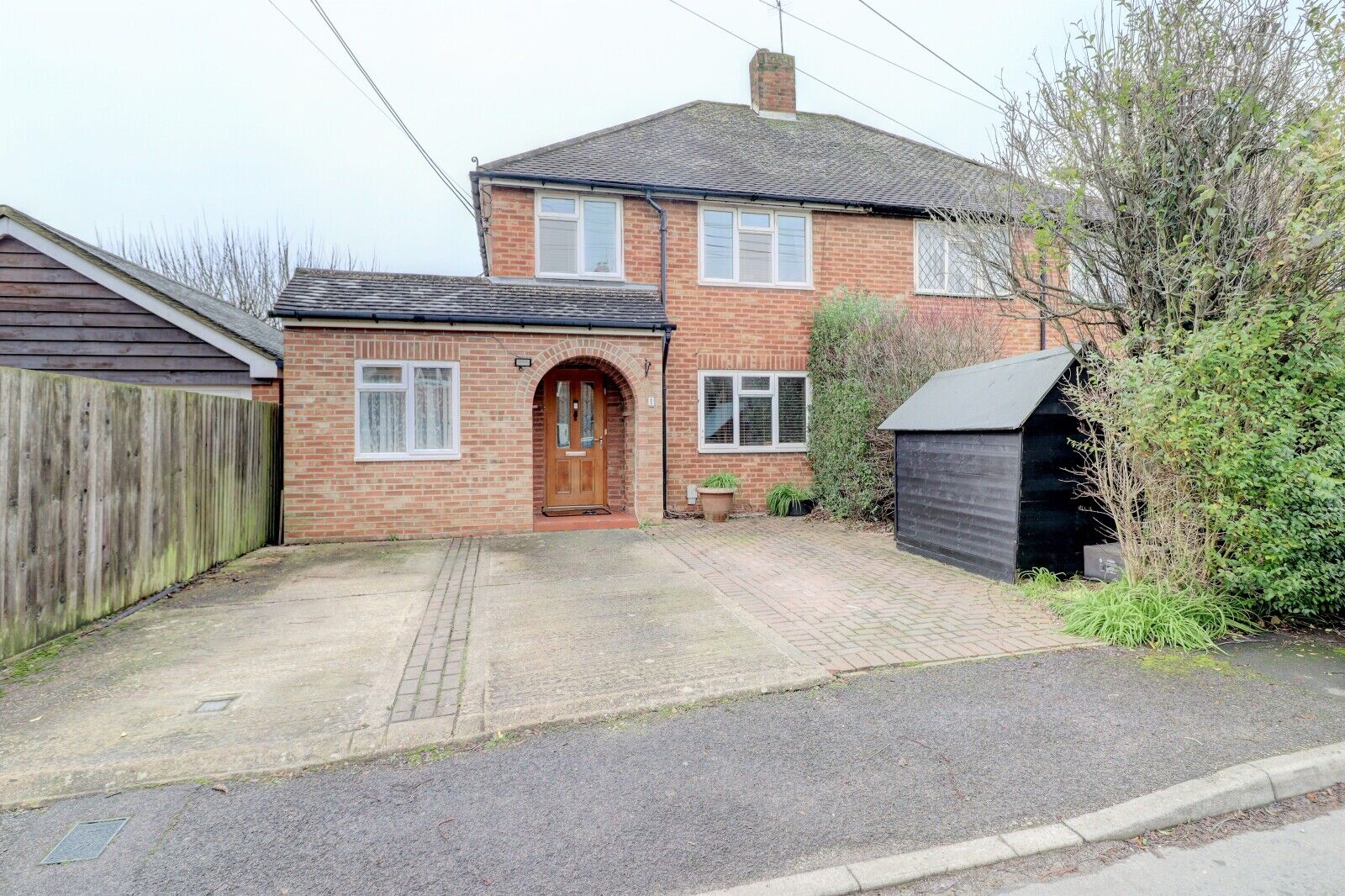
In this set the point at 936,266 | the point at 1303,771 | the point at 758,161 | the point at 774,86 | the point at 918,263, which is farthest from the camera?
the point at 774,86

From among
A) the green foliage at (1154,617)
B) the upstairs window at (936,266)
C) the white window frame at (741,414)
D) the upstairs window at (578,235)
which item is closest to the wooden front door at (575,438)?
the white window frame at (741,414)

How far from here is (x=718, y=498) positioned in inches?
421

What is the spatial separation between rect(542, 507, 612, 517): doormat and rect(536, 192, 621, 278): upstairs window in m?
3.88

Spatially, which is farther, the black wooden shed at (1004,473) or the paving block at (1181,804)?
the black wooden shed at (1004,473)

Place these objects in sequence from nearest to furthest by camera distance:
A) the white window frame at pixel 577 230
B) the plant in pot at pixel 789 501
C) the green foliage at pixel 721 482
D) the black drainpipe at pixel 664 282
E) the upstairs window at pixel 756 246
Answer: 1. the green foliage at pixel 721 482
2. the white window frame at pixel 577 230
3. the black drainpipe at pixel 664 282
4. the plant in pot at pixel 789 501
5. the upstairs window at pixel 756 246

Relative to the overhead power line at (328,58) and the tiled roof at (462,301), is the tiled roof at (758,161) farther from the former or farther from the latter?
the overhead power line at (328,58)

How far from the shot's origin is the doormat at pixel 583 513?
11047 mm

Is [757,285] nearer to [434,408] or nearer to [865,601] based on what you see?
[434,408]

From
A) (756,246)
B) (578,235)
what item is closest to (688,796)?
(578,235)

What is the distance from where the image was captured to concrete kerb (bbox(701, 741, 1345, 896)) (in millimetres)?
2287

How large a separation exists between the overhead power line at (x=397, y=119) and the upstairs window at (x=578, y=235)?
3.66 meters

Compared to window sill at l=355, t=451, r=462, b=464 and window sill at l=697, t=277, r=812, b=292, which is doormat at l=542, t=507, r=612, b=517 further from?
window sill at l=697, t=277, r=812, b=292

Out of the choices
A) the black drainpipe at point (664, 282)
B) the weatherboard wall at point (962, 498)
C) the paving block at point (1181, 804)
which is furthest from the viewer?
the black drainpipe at point (664, 282)

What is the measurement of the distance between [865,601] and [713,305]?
23.2 feet
